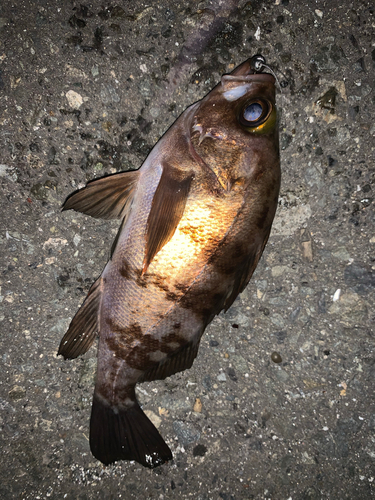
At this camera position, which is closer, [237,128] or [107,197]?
[237,128]

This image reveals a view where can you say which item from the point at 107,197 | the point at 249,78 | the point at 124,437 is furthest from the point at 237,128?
the point at 124,437

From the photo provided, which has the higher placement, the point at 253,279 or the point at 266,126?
the point at 266,126

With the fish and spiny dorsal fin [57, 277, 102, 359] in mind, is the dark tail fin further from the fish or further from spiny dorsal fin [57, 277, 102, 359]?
spiny dorsal fin [57, 277, 102, 359]

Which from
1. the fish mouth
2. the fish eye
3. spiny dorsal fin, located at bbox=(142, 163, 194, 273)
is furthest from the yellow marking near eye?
spiny dorsal fin, located at bbox=(142, 163, 194, 273)

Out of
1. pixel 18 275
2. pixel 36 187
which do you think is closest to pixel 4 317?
pixel 18 275

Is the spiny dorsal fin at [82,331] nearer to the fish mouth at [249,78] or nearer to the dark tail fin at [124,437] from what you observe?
the dark tail fin at [124,437]

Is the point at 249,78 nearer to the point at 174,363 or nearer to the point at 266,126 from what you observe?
the point at 266,126
